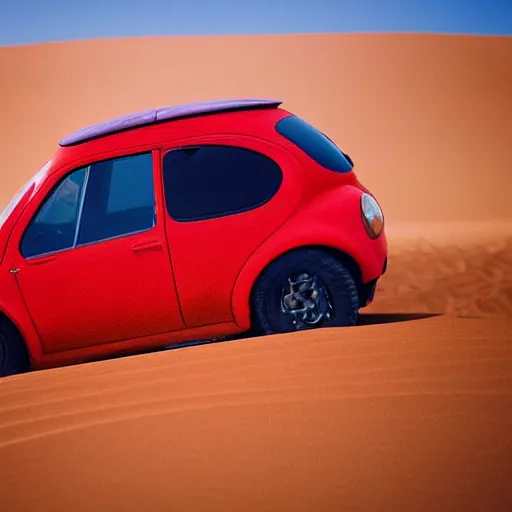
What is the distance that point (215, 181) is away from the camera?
509 cm

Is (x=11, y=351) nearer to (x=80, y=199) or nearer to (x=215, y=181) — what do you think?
(x=80, y=199)

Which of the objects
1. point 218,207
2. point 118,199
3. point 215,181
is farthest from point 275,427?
point 118,199

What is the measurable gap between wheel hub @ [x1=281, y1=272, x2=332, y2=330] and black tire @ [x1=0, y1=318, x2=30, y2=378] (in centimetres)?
176

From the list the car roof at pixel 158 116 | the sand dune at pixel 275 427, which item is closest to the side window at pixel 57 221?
the car roof at pixel 158 116

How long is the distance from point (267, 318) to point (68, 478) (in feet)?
7.22

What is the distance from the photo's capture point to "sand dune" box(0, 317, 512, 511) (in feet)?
9.20

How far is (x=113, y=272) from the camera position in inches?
197

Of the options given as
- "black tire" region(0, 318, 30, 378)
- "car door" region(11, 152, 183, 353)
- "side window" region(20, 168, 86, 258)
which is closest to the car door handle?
"car door" region(11, 152, 183, 353)

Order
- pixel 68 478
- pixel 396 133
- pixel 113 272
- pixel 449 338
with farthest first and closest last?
pixel 396 133
pixel 113 272
pixel 449 338
pixel 68 478

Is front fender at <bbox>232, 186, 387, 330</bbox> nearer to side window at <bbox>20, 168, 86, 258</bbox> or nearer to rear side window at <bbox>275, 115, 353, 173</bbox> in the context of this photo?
rear side window at <bbox>275, 115, 353, 173</bbox>

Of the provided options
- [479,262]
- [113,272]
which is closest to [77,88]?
[479,262]

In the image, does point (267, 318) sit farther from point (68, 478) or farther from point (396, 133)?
point (396, 133)

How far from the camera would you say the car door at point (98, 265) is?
4988mm

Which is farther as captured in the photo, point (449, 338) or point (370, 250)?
point (370, 250)
